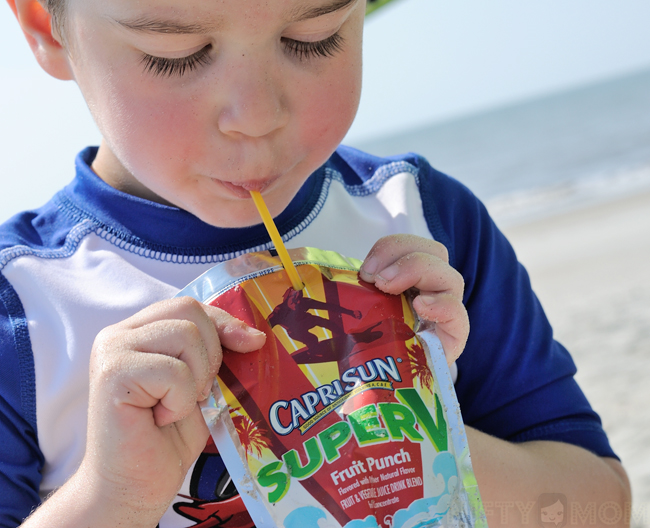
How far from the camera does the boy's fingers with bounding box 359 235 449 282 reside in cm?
76

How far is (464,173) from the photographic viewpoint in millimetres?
11680

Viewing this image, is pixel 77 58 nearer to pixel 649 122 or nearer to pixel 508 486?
pixel 508 486

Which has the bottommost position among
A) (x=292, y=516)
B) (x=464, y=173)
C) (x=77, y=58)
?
(x=292, y=516)

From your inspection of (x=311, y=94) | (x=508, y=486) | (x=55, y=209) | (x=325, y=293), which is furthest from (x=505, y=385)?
(x=55, y=209)

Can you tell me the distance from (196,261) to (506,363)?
0.51 meters

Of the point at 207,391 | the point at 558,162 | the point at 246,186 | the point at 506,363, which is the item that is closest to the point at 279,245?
the point at 246,186

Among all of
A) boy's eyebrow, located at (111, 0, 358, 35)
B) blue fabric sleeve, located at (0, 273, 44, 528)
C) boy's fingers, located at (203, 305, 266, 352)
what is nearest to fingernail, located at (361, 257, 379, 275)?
boy's fingers, located at (203, 305, 266, 352)

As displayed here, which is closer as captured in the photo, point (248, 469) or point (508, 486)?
point (248, 469)

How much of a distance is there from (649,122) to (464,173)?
3.70 meters

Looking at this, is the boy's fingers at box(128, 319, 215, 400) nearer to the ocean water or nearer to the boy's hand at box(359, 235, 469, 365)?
the boy's hand at box(359, 235, 469, 365)

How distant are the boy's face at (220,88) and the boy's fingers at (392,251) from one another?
0.47ft

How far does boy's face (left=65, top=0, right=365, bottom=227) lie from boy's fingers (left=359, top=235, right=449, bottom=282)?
14cm

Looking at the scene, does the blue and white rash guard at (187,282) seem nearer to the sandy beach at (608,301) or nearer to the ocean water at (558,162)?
the sandy beach at (608,301)

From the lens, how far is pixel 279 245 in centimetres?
75
